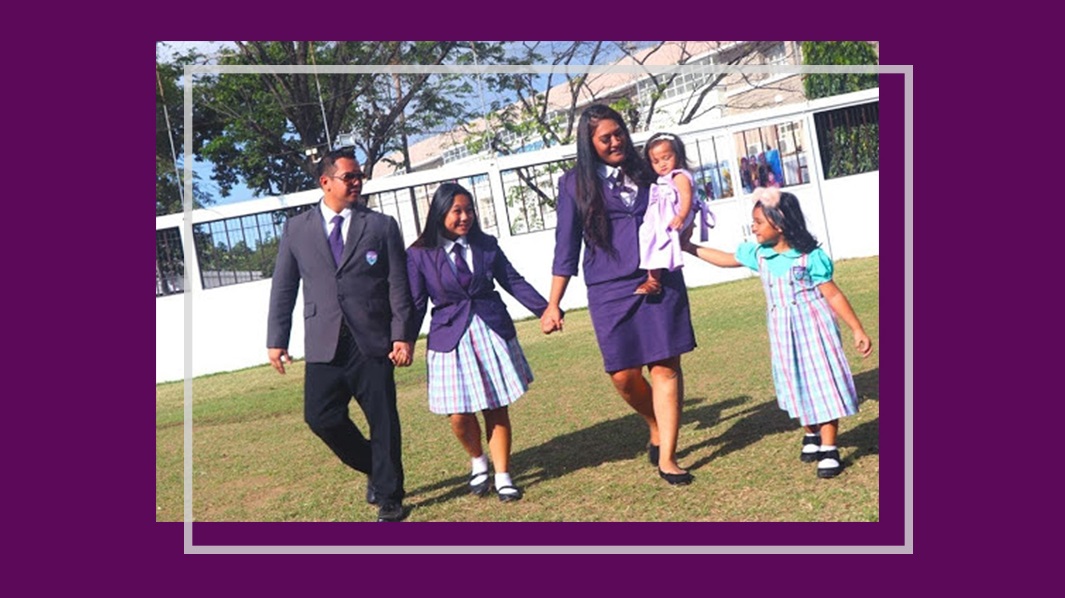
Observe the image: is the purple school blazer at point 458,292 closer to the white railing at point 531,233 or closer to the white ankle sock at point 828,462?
the white railing at point 531,233

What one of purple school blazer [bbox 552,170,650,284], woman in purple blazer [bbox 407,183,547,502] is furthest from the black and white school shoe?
woman in purple blazer [bbox 407,183,547,502]

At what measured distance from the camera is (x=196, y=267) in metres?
6.07

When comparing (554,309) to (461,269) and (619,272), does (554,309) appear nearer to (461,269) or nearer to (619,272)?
(619,272)

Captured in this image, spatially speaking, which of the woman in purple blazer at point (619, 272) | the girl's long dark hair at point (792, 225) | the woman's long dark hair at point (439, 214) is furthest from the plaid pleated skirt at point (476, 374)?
the girl's long dark hair at point (792, 225)

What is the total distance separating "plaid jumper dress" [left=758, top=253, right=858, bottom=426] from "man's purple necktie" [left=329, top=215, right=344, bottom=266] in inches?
76.2

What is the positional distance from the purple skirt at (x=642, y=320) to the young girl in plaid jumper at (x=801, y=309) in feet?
0.78

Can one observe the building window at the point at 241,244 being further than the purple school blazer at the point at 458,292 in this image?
Yes

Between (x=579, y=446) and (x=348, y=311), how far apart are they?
1.39 m

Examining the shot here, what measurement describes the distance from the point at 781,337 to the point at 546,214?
1.26 meters

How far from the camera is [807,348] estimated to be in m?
5.49

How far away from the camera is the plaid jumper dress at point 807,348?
215 inches
